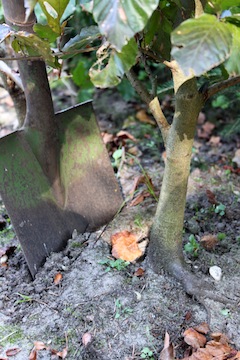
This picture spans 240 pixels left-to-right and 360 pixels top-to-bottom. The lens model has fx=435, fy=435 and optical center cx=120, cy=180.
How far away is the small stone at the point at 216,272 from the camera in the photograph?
4.71ft

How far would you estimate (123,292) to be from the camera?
4.54 ft

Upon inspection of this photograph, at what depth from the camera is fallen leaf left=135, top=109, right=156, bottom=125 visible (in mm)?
2459

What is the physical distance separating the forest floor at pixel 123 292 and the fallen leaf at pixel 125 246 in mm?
27

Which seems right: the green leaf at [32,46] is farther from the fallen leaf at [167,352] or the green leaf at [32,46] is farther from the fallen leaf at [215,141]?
the fallen leaf at [215,141]

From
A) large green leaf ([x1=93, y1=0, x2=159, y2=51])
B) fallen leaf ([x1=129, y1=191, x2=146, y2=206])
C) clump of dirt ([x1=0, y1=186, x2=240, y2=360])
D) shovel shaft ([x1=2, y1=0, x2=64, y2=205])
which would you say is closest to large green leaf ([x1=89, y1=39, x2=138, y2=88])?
large green leaf ([x1=93, y1=0, x2=159, y2=51])

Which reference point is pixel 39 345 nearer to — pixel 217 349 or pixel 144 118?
pixel 217 349

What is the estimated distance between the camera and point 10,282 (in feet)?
4.87

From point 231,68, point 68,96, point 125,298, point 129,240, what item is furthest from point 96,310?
point 68,96

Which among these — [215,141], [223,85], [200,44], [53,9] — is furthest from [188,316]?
[215,141]

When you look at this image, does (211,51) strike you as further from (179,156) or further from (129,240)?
(129,240)

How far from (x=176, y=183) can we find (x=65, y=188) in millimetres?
477

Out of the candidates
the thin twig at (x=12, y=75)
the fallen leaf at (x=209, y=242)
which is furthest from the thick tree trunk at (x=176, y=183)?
the thin twig at (x=12, y=75)

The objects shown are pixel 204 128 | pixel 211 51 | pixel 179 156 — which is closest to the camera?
pixel 211 51

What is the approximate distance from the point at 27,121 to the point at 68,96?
4.41 ft
